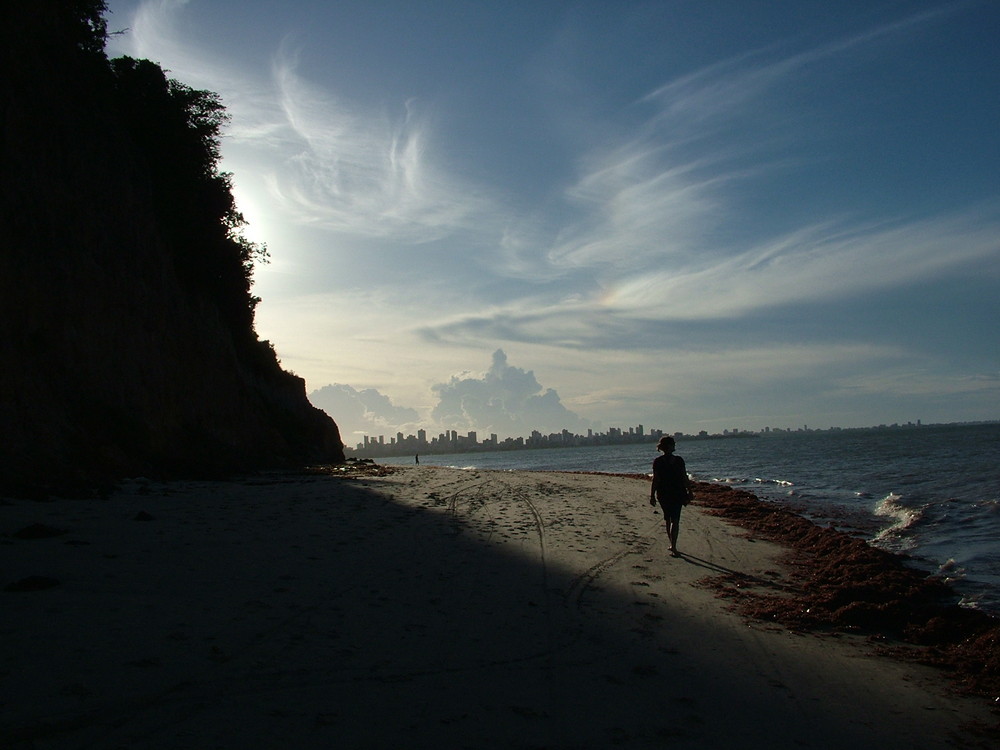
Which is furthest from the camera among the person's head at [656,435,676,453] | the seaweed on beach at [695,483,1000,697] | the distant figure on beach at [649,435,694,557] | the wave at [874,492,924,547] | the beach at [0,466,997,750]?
the wave at [874,492,924,547]

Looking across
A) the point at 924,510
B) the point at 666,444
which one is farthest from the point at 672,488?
the point at 924,510

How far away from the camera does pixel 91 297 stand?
1553 centimetres

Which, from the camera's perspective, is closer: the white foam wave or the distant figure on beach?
the distant figure on beach

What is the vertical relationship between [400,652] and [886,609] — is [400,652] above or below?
above

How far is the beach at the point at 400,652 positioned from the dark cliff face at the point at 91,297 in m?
4.32

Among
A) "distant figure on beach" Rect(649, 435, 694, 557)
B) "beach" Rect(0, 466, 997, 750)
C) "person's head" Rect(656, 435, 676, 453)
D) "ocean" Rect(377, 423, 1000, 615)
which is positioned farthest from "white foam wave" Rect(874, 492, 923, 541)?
"beach" Rect(0, 466, 997, 750)

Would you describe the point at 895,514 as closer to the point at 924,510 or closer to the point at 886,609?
the point at 924,510

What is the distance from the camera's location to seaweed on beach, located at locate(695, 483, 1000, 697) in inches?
226

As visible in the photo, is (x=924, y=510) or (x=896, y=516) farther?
(x=924, y=510)

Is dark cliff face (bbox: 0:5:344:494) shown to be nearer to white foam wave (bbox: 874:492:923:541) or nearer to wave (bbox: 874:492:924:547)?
wave (bbox: 874:492:924:547)

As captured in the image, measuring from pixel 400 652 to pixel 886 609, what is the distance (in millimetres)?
5758

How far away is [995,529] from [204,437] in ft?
75.0

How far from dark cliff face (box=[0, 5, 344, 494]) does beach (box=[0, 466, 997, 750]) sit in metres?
4.32

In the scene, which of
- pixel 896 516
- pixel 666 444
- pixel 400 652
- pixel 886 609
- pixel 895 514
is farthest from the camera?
pixel 895 514
